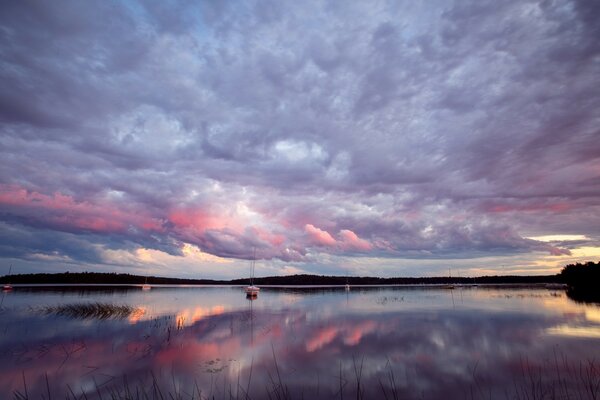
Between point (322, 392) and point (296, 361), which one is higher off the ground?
point (322, 392)

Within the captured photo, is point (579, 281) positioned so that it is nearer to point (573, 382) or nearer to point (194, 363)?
point (573, 382)

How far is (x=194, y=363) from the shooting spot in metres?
21.8

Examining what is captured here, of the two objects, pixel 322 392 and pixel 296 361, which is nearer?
pixel 322 392

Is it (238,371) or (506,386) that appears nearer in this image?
(506,386)

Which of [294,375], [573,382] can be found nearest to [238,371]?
[294,375]

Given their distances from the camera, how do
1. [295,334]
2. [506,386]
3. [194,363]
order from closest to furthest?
[506,386] → [194,363] → [295,334]

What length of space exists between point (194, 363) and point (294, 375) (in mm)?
7371

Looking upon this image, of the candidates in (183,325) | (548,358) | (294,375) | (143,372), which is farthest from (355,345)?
(183,325)

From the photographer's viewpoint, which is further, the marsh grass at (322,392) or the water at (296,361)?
the water at (296,361)

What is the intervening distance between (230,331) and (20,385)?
66.3ft

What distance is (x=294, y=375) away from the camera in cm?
1930

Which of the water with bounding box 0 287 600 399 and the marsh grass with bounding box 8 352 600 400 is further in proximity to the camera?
the water with bounding box 0 287 600 399

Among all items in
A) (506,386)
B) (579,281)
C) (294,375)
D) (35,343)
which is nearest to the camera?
(506,386)

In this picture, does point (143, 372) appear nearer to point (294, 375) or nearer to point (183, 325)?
point (294, 375)
